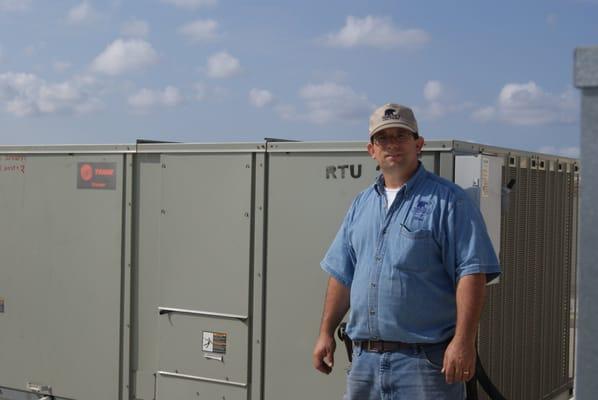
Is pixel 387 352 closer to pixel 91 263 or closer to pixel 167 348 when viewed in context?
pixel 167 348

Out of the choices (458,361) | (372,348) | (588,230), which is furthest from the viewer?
(372,348)

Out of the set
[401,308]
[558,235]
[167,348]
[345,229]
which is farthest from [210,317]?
[558,235]

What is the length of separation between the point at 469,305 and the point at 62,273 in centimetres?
329

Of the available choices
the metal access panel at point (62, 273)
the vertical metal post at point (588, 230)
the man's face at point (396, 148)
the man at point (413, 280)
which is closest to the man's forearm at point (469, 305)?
the man at point (413, 280)

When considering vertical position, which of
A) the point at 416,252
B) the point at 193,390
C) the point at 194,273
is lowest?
the point at 193,390

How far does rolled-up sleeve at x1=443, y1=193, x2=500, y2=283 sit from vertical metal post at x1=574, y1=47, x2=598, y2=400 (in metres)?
1.75

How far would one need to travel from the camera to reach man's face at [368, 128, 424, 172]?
127 inches

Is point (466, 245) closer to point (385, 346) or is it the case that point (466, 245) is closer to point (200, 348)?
point (385, 346)

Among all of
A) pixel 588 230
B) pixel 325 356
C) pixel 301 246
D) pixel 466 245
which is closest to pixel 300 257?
pixel 301 246

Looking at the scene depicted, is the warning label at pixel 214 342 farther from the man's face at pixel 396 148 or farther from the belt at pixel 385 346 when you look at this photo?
the man's face at pixel 396 148

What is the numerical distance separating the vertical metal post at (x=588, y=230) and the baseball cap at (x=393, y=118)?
1935 mm

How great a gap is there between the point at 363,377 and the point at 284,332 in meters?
1.47

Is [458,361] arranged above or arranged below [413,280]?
below

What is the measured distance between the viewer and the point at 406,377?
308 cm
